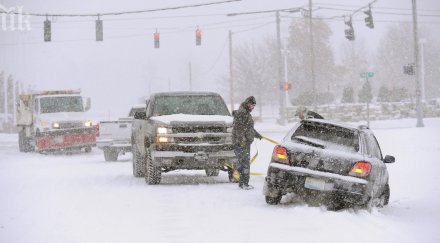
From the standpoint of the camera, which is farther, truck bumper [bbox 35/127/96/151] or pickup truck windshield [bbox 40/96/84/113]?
pickup truck windshield [bbox 40/96/84/113]

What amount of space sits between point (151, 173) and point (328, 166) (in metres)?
5.15

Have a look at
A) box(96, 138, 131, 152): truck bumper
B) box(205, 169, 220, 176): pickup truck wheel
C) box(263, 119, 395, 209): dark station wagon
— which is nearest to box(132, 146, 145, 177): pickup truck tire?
box(205, 169, 220, 176): pickup truck wheel

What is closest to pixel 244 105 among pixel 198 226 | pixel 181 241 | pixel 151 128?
pixel 151 128

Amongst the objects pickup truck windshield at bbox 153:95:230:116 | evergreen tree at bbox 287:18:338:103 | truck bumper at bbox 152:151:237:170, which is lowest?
truck bumper at bbox 152:151:237:170

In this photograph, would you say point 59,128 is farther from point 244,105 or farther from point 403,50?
point 403,50

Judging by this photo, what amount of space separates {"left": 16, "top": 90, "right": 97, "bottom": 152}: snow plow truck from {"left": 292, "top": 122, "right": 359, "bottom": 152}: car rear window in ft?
59.6

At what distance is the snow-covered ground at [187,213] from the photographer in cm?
895

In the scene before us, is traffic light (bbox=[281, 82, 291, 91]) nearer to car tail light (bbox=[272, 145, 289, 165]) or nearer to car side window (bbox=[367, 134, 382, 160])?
car side window (bbox=[367, 134, 382, 160])

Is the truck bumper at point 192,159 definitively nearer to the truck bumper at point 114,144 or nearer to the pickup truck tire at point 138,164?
the pickup truck tire at point 138,164

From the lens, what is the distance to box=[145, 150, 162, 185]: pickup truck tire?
49.0 feet

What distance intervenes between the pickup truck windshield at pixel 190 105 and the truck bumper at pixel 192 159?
53.4 inches

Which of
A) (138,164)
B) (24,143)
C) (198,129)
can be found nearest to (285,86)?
(24,143)

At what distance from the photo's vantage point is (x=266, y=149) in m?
29.1

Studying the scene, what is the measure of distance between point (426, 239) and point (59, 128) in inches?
833
